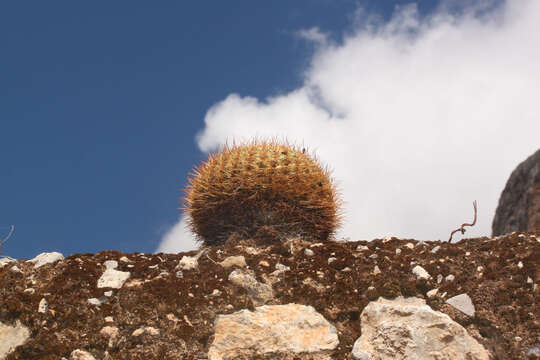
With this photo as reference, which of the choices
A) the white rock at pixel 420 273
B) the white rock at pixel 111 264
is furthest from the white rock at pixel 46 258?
the white rock at pixel 420 273

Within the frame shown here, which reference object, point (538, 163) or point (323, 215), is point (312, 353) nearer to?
point (323, 215)

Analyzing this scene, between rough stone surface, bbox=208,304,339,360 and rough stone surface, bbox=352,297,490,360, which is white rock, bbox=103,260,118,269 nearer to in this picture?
rough stone surface, bbox=208,304,339,360

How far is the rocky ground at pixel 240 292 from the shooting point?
485 cm

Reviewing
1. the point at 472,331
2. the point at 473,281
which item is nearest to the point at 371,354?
the point at 472,331

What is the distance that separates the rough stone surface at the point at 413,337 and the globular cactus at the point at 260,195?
2.10 metres

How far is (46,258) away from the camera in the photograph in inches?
229

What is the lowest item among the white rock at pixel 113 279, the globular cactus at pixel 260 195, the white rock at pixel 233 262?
the white rock at pixel 113 279

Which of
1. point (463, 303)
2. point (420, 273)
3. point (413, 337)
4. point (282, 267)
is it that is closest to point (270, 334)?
point (282, 267)

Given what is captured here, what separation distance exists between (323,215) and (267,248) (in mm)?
1078

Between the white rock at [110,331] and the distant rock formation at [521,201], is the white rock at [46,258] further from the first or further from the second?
the distant rock formation at [521,201]

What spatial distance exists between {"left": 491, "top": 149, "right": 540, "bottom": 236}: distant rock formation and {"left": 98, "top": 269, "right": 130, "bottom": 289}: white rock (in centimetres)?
614

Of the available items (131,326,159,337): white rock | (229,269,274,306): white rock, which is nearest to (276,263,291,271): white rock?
(229,269,274,306): white rock

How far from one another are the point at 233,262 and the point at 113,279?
→ 1254 millimetres

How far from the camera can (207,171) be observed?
7.03 metres
